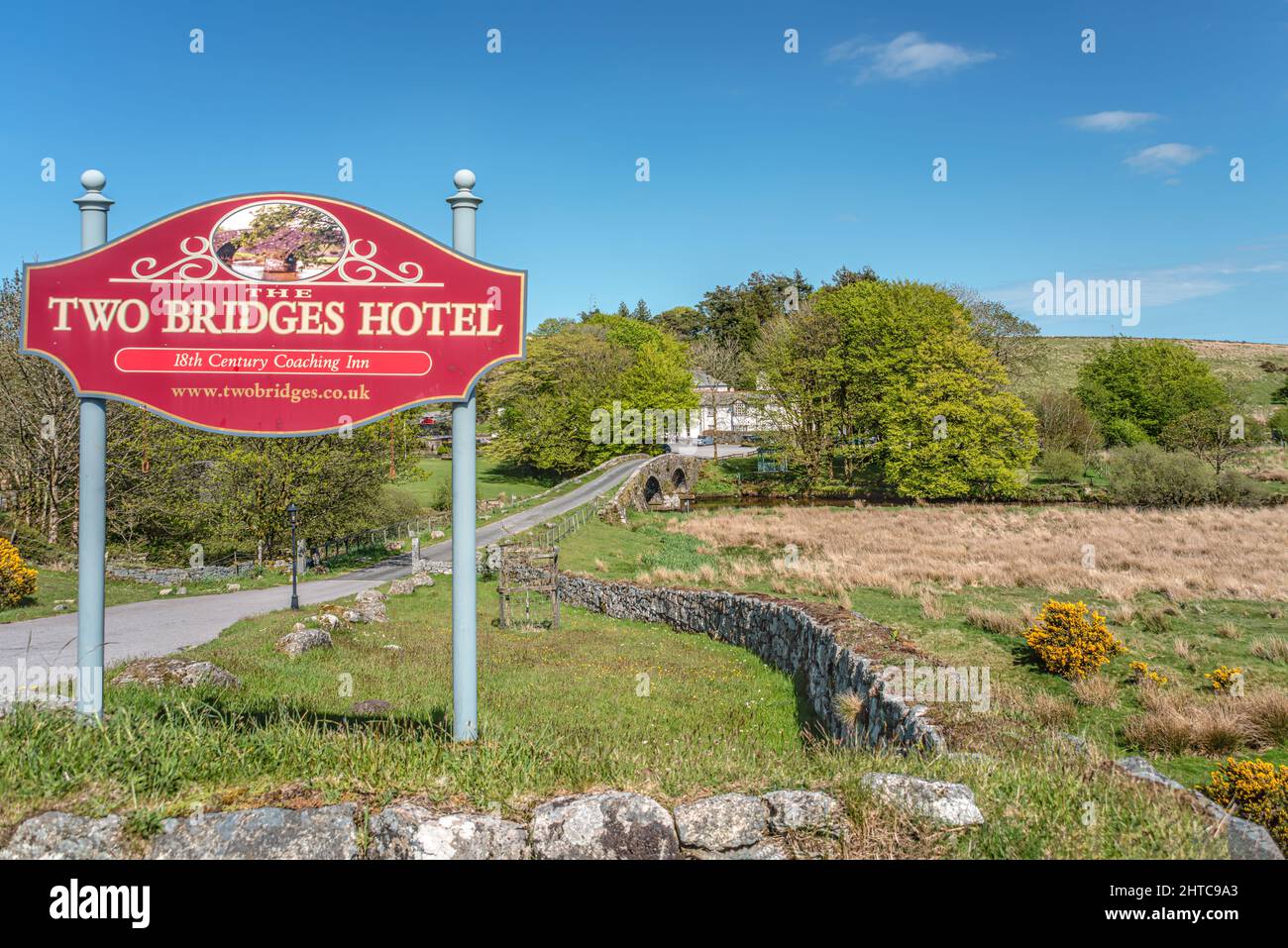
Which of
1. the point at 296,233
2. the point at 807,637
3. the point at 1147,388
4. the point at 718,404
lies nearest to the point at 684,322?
the point at 718,404

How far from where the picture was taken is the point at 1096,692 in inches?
424

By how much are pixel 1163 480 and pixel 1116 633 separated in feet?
116

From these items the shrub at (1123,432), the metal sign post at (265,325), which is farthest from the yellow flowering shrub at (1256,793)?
the shrub at (1123,432)

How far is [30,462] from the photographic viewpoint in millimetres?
28281

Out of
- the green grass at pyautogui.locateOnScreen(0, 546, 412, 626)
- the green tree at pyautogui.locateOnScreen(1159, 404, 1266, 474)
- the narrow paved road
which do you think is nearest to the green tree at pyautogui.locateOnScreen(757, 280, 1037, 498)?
the green tree at pyautogui.locateOnScreen(1159, 404, 1266, 474)

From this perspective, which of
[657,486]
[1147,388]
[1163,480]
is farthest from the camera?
[1147,388]

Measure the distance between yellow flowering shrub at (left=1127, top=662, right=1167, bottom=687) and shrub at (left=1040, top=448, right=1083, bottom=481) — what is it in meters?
47.8

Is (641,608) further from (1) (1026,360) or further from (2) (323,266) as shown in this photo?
(1) (1026,360)

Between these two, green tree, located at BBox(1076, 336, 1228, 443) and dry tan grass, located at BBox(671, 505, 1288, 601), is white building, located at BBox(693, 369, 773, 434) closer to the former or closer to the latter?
green tree, located at BBox(1076, 336, 1228, 443)

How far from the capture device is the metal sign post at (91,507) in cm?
569

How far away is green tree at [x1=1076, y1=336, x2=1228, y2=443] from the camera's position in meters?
62.7

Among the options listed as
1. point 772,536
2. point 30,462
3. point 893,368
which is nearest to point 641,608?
point 772,536

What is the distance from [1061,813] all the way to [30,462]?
34845 mm

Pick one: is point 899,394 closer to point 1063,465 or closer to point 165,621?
point 1063,465
